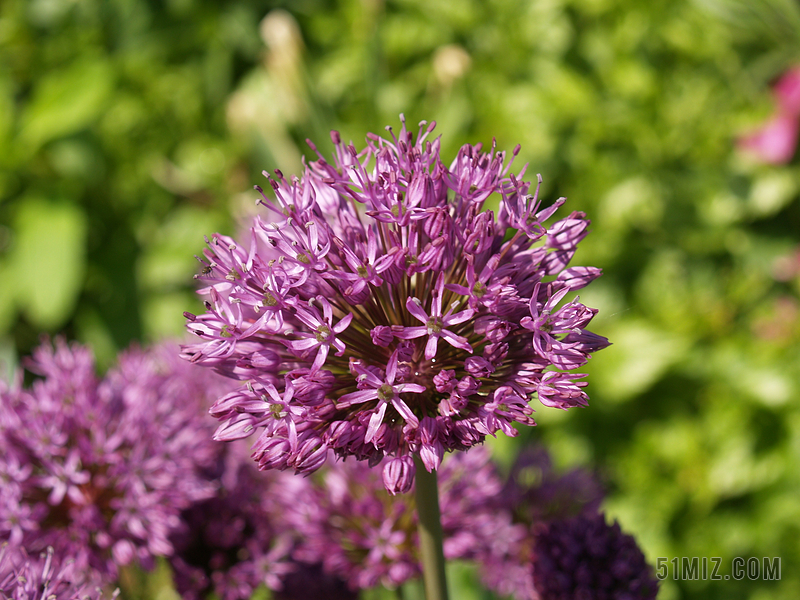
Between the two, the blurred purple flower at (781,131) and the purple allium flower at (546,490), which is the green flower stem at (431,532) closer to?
the purple allium flower at (546,490)

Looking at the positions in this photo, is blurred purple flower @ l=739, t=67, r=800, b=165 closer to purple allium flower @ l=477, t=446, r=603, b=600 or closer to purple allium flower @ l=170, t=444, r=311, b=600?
purple allium flower @ l=477, t=446, r=603, b=600

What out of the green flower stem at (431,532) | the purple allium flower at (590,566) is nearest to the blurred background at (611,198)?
the purple allium flower at (590,566)

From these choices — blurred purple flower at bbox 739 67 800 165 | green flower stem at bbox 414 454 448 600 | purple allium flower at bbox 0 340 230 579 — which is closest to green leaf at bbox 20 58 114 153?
purple allium flower at bbox 0 340 230 579

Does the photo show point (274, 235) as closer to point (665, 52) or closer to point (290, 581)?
point (290, 581)

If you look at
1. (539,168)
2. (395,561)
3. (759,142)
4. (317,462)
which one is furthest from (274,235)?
(759,142)

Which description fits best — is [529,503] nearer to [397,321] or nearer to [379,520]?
[379,520]

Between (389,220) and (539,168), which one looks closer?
(389,220)
